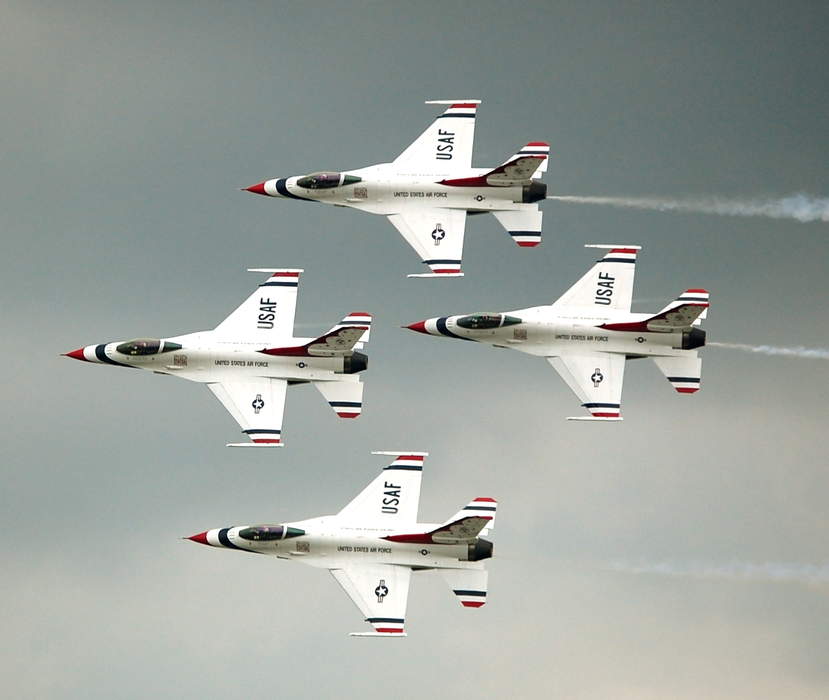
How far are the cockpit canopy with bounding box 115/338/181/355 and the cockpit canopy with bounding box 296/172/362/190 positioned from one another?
647cm

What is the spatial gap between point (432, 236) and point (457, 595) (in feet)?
36.3

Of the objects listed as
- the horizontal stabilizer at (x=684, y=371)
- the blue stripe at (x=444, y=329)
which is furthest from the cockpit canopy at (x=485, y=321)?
the horizontal stabilizer at (x=684, y=371)

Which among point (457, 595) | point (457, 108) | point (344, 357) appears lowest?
point (457, 595)

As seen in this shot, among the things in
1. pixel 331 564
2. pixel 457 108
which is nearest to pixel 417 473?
pixel 331 564

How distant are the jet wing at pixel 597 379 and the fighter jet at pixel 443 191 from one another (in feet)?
12.9

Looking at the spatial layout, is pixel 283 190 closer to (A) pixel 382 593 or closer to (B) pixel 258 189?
(B) pixel 258 189

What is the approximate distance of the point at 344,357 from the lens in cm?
9725

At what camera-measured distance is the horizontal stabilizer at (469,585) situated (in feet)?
313

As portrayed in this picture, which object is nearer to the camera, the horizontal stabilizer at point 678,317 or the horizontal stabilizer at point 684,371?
the horizontal stabilizer at point 678,317

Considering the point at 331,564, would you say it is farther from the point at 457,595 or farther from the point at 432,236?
the point at 432,236

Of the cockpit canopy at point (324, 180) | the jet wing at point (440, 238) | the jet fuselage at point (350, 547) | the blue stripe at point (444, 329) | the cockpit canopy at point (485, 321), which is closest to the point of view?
the jet fuselage at point (350, 547)

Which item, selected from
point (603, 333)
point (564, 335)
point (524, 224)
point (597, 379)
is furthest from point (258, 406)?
point (603, 333)

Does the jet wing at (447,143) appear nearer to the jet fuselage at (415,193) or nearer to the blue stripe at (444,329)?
the jet fuselage at (415,193)

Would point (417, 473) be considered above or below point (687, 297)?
below
